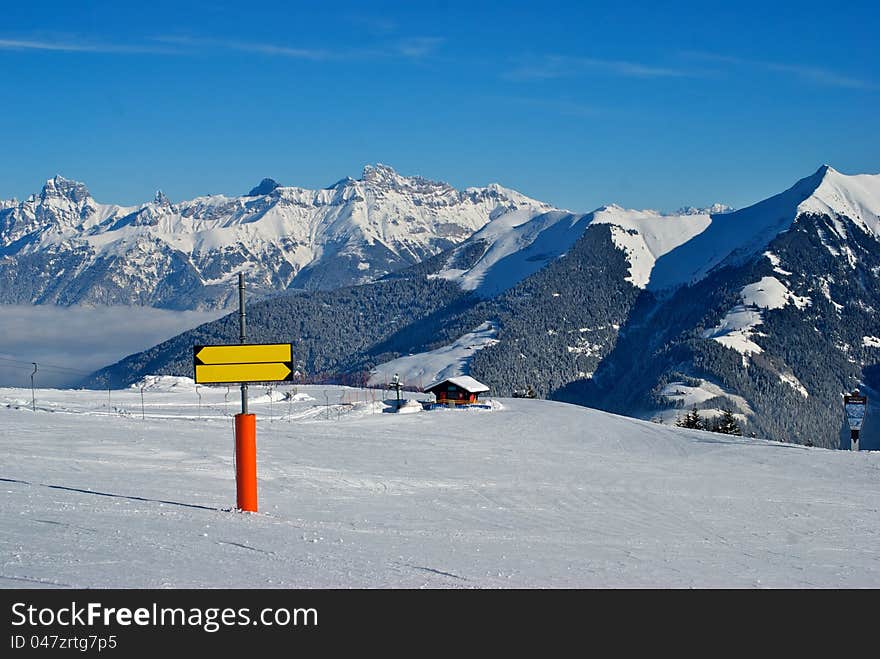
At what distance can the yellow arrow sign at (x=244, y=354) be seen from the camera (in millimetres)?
16844

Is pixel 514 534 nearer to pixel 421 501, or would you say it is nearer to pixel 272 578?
pixel 421 501

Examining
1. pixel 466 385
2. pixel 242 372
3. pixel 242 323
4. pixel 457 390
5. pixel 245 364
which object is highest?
pixel 242 323

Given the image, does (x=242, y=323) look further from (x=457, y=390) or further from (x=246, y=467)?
(x=457, y=390)

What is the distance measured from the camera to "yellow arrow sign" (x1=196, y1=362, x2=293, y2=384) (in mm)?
16734

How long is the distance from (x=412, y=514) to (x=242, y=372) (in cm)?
445

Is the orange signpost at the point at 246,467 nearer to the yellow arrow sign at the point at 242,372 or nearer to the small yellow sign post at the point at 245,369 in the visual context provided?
the small yellow sign post at the point at 245,369

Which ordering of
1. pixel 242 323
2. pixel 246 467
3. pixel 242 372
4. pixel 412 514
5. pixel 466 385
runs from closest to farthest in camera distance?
pixel 246 467, pixel 242 372, pixel 242 323, pixel 412 514, pixel 466 385

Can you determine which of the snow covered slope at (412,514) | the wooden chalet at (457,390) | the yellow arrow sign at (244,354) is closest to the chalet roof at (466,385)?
the wooden chalet at (457,390)

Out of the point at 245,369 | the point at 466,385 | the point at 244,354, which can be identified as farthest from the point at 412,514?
the point at 466,385

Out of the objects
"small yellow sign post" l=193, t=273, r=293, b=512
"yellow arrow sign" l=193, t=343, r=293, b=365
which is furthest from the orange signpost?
"yellow arrow sign" l=193, t=343, r=293, b=365

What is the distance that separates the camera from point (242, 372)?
1683 centimetres
